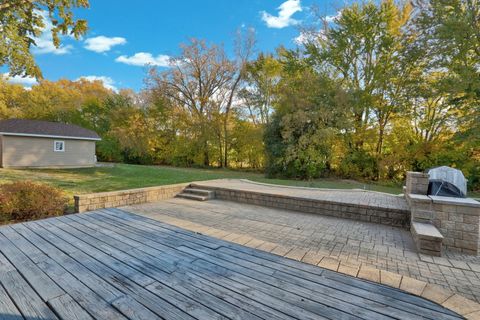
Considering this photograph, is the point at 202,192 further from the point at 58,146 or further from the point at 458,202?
the point at 58,146

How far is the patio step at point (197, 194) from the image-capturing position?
664cm

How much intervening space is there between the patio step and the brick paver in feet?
1.86

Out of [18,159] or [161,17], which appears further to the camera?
[18,159]

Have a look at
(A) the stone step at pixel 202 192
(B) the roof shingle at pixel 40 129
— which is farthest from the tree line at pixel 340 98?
(A) the stone step at pixel 202 192

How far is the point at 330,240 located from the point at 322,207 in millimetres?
Answer: 1745

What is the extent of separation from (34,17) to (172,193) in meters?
8.55

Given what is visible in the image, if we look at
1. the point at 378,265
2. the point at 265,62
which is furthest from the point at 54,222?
the point at 265,62

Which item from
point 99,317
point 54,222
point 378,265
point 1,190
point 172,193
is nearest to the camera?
point 99,317

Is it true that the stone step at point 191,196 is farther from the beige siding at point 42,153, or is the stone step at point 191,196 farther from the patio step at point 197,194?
the beige siding at point 42,153

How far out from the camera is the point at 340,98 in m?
11.7

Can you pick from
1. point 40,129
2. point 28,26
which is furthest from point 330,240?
point 40,129

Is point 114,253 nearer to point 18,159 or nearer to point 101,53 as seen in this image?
point 18,159

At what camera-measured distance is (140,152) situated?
20875mm

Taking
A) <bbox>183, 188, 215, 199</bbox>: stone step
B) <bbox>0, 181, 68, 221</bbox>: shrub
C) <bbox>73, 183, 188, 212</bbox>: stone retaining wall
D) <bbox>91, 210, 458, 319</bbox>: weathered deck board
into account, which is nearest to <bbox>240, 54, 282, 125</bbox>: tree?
<bbox>183, 188, 215, 199</bbox>: stone step
